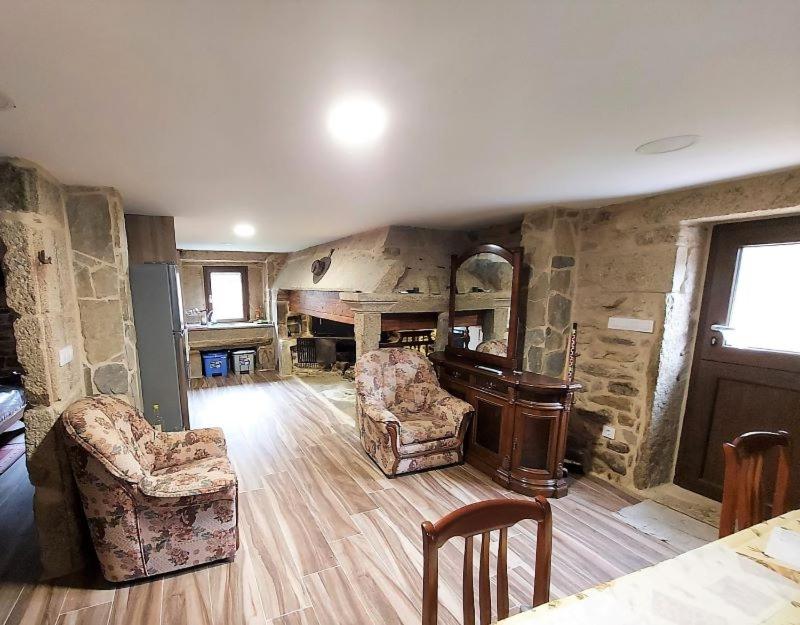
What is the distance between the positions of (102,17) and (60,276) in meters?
1.78

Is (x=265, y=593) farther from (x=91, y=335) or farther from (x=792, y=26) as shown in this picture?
(x=792, y=26)

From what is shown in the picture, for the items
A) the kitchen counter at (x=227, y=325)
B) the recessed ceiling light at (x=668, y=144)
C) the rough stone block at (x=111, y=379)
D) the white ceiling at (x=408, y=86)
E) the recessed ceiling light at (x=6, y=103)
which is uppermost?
the recessed ceiling light at (x=668, y=144)

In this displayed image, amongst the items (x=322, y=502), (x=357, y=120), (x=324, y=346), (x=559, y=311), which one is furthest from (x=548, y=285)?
(x=324, y=346)

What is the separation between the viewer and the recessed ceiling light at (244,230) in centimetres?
354

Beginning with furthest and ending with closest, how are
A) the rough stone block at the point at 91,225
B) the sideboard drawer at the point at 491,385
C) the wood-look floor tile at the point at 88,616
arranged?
the sideboard drawer at the point at 491,385 → the rough stone block at the point at 91,225 → the wood-look floor tile at the point at 88,616

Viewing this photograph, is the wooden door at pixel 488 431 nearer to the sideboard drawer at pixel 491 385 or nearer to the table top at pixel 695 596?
the sideboard drawer at pixel 491 385

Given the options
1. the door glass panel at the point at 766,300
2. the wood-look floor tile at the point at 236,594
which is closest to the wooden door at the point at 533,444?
the door glass panel at the point at 766,300

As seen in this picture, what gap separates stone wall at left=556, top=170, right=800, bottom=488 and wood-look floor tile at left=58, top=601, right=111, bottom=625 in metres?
3.16

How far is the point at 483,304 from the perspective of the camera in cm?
332

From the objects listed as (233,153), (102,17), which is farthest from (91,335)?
(102,17)

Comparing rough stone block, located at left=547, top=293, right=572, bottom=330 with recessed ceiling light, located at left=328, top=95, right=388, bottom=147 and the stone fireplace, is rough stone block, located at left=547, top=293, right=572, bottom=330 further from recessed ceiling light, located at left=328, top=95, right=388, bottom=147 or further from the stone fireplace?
recessed ceiling light, located at left=328, top=95, right=388, bottom=147

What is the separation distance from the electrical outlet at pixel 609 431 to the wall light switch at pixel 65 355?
12.1 ft

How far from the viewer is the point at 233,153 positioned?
5.07 ft

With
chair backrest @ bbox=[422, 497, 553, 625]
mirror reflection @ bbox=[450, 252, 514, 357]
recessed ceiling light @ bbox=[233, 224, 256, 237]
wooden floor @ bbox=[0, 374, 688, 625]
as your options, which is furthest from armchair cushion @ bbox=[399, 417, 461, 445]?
recessed ceiling light @ bbox=[233, 224, 256, 237]
